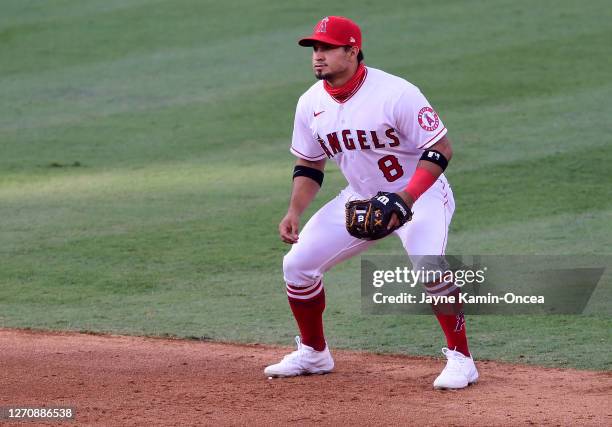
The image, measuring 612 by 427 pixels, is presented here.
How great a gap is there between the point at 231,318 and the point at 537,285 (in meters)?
1.89

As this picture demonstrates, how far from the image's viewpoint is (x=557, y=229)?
825 centimetres

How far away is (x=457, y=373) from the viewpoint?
5.26 m

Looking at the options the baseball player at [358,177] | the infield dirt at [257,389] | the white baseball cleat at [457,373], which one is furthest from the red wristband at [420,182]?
the infield dirt at [257,389]

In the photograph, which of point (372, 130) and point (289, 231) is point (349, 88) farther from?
point (289, 231)

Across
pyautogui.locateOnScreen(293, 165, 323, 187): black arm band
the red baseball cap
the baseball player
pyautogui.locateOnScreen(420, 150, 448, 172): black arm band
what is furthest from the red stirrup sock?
the red baseball cap

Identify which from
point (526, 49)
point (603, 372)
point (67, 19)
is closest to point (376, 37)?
point (526, 49)

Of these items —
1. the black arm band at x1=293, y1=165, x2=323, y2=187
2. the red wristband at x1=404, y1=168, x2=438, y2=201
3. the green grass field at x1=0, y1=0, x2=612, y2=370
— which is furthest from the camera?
the green grass field at x1=0, y1=0, x2=612, y2=370

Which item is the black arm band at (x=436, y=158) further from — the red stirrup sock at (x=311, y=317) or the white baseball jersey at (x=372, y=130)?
the red stirrup sock at (x=311, y=317)

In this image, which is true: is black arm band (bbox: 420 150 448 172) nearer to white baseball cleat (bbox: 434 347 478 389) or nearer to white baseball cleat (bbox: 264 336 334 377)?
white baseball cleat (bbox: 434 347 478 389)

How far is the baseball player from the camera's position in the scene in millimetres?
5234

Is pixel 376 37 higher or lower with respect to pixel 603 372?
higher

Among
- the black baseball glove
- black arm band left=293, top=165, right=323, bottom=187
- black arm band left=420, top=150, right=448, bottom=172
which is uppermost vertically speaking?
black arm band left=420, top=150, right=448, bottom=172

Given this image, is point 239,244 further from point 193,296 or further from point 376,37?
point 376,37

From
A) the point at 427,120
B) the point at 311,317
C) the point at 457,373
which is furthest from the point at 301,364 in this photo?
the point at 427,120
